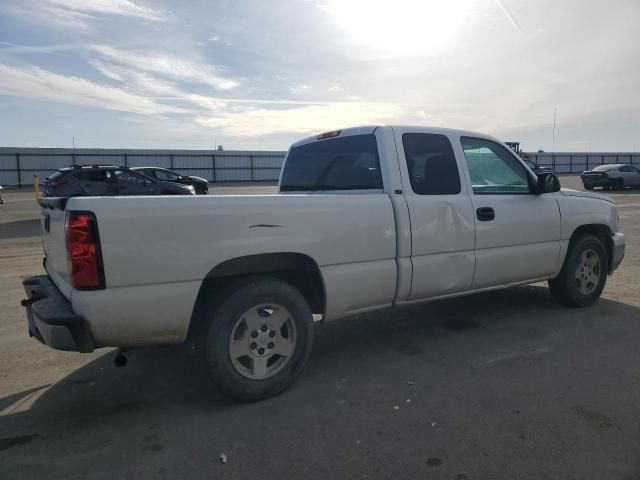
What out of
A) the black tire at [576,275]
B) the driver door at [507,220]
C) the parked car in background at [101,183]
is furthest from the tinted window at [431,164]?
the parked car in background at [101,183]

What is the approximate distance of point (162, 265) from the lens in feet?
9.94

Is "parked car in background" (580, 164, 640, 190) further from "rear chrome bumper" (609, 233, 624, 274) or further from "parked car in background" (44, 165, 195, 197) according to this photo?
"rear chrome bumper" (609, 233, 624, 274)

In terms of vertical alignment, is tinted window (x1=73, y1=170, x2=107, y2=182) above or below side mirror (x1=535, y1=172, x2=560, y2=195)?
above

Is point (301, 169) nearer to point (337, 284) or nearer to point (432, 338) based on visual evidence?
point (337, 284)

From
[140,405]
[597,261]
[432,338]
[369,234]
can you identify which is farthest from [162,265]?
[597,261]

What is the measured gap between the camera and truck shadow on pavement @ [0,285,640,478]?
10.4 ft

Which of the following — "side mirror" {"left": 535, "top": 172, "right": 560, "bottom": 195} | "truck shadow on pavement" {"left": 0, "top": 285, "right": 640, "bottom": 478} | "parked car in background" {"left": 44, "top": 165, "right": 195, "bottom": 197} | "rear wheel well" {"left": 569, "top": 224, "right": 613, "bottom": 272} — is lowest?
"truck shadow on pavement" {"left": 0, "top": 285, "right": 640, "bottom": 478}

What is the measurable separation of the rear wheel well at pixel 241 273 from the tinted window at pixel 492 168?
1.89 metres

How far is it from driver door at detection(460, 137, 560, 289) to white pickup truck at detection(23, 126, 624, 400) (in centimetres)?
2

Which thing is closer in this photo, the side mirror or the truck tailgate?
the truck tailgate

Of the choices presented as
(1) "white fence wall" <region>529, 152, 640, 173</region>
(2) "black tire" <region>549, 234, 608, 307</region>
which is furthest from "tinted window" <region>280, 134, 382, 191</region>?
(1) "white fence wall" <region>529, 152, 640, 173</region>

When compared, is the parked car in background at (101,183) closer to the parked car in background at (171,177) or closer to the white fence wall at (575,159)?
the parked car in background at (171,177)

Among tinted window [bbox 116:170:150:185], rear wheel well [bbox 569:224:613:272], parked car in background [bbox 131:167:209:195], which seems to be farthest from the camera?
parked car in background [bbox 131:167:209:195]

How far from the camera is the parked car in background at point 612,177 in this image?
27062mm
